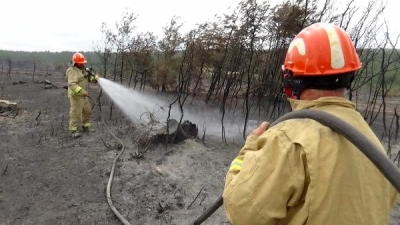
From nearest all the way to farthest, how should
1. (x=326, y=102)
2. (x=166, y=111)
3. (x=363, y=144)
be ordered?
(x=363, y=144) → (x=326, y=102) → (x=166, y=111)

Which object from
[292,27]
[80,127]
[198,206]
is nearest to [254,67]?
[292,27]

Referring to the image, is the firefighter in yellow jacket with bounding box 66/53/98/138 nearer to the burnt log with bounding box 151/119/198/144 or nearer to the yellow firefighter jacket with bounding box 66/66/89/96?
the yellow firefighter jacket with bounding box 66/66/89/96

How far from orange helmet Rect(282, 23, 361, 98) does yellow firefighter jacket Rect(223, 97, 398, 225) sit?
0.18 meters

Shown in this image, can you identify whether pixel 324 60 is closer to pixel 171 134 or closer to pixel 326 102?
pixel 326 102

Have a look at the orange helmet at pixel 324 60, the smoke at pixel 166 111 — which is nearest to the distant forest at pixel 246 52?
the smoke at pixel 166 111

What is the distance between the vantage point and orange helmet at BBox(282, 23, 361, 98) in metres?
1.54

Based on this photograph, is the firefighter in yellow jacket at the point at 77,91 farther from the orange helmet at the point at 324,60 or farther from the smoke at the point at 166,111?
the orange helmet at the point at 324,60

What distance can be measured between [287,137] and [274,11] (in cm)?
867

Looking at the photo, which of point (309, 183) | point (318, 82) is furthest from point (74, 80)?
point (309, 183)

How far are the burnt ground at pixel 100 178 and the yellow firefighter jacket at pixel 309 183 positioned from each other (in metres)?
3.40

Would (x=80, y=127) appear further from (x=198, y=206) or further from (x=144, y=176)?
(x=198, y=206)

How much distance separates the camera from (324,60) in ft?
5.06

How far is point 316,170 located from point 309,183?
0.20ft

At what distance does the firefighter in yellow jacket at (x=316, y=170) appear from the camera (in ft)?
4.34
